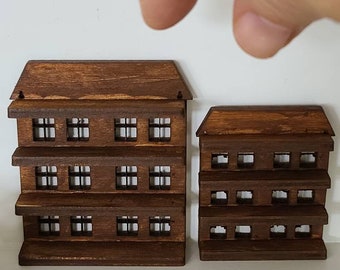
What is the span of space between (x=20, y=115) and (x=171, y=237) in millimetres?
244

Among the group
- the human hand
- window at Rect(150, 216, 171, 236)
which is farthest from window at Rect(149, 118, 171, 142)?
the human hand

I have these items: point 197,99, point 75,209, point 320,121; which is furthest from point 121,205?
point 320,121

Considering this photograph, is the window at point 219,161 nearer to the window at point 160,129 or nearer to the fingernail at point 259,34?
the window at point 160,129

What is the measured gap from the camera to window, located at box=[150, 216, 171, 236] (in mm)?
792

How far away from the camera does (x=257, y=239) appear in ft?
2.63

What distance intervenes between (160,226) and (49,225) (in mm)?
143

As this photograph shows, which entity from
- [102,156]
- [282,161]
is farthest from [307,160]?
[102,156]

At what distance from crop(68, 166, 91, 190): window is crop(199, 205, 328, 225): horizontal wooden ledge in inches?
5.8

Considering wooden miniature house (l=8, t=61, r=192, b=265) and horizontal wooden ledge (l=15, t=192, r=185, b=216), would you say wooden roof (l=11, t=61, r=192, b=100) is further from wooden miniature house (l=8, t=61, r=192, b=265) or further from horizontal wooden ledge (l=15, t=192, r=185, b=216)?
horizontal wooden ledge (l=15, t=192, r=185, b=216)

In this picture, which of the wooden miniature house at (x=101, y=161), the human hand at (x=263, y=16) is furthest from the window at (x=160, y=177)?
the human hand at (x=263, y=16)

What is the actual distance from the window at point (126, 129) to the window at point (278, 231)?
22 cm

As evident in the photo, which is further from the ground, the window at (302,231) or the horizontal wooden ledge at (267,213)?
the horizontal wooden ledge at (267,213)

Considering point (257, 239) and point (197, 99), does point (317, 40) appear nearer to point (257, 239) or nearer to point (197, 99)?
point (197, 99)

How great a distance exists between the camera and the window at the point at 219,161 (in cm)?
77
